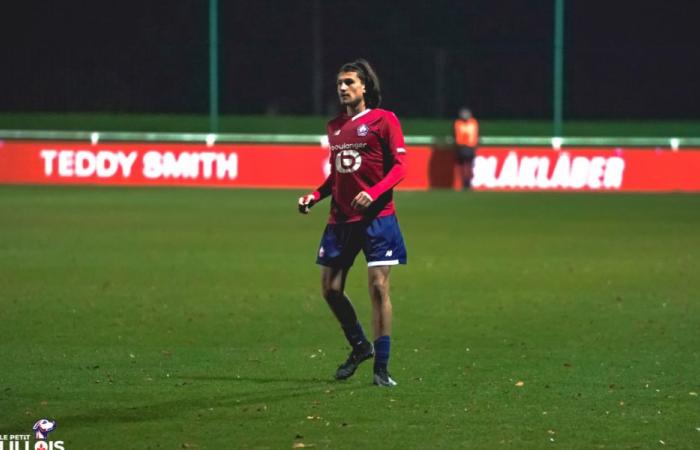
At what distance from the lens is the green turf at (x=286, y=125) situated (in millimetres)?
35219

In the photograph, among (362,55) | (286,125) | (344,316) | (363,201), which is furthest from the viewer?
(286,125)

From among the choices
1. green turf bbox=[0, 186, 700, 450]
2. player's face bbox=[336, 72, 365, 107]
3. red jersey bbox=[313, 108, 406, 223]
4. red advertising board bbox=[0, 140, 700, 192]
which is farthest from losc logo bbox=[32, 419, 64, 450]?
red advertising board bbox=[0, 140, 700, 192]

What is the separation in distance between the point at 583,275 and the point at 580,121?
2053 cm

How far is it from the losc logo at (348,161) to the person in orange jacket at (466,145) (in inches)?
795

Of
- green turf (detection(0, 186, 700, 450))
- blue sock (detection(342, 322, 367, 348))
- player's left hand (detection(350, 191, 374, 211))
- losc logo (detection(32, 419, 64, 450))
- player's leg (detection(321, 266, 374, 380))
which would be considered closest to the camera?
losc logo (detection(32, 419, 64, 450))

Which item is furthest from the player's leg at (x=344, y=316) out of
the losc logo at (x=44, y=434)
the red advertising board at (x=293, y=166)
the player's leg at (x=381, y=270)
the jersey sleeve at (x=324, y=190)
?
the red advertising board at (x=293, y=166)

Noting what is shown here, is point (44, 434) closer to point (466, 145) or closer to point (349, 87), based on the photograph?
point (349, 87)

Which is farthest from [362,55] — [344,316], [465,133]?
[344,316]

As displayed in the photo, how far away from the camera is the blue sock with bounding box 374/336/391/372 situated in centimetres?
881

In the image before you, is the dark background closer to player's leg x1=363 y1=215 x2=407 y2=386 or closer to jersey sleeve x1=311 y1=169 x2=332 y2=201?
jersey sleeve x1=311 y1=169 x2=332 y2=201

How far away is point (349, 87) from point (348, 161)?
47 centimetres

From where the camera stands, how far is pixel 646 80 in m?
35.3

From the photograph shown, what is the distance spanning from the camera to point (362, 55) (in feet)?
118

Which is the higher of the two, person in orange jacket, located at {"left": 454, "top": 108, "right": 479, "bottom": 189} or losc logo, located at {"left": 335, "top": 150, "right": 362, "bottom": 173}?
losc logo, located at {"left": 335, "top": 150, "right": 362, "bottom": 173}
